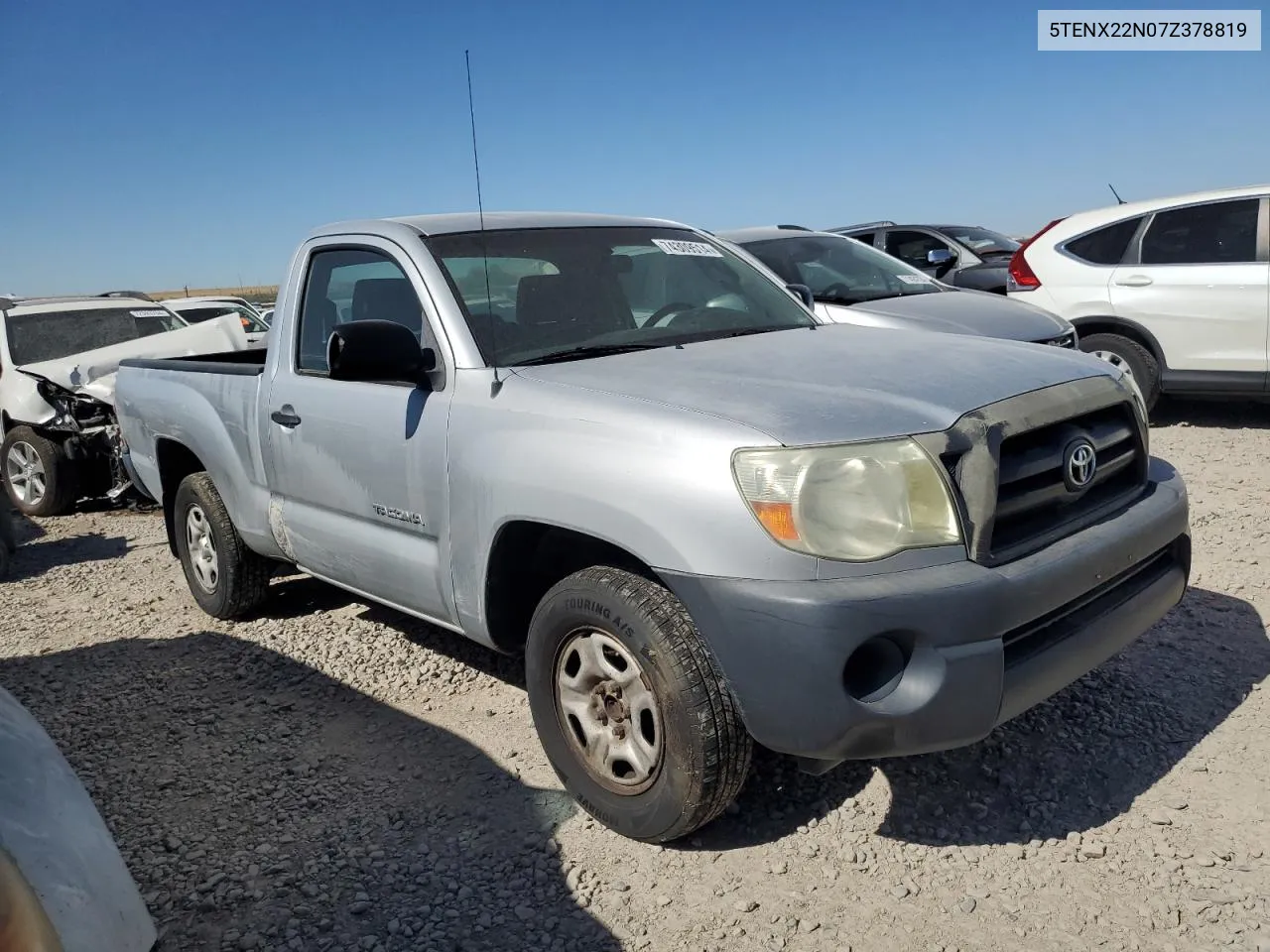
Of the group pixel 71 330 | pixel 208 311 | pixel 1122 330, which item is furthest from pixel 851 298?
pixel 208 311

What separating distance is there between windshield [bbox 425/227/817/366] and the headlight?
1121 millimetres

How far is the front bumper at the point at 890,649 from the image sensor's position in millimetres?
2338

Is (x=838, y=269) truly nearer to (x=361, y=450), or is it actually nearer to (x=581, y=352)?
(x=581, y=352)

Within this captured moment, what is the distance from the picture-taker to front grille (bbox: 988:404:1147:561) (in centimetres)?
260

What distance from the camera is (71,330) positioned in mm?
8859

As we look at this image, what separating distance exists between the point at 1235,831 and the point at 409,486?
2649mm

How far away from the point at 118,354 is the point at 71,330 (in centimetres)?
90

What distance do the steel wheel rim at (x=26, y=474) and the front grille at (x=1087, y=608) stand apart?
314 inches

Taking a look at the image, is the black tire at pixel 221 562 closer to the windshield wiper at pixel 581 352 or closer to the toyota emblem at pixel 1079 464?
the windshield wiper at pixel 581 352

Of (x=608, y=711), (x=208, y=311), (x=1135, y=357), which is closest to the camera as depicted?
(x=608, y=711)

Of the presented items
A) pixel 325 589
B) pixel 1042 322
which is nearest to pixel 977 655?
pixel 325 589

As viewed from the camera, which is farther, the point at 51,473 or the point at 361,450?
the point at 51,473

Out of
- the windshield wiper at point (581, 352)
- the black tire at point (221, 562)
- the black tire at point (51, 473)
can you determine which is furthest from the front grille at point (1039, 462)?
the black tire at point (51, 473)

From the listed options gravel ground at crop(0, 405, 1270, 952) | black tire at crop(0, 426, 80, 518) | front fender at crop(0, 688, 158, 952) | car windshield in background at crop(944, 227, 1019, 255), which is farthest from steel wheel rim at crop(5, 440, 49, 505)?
car windshield in background at crop(944, 227, 1019, 255)
